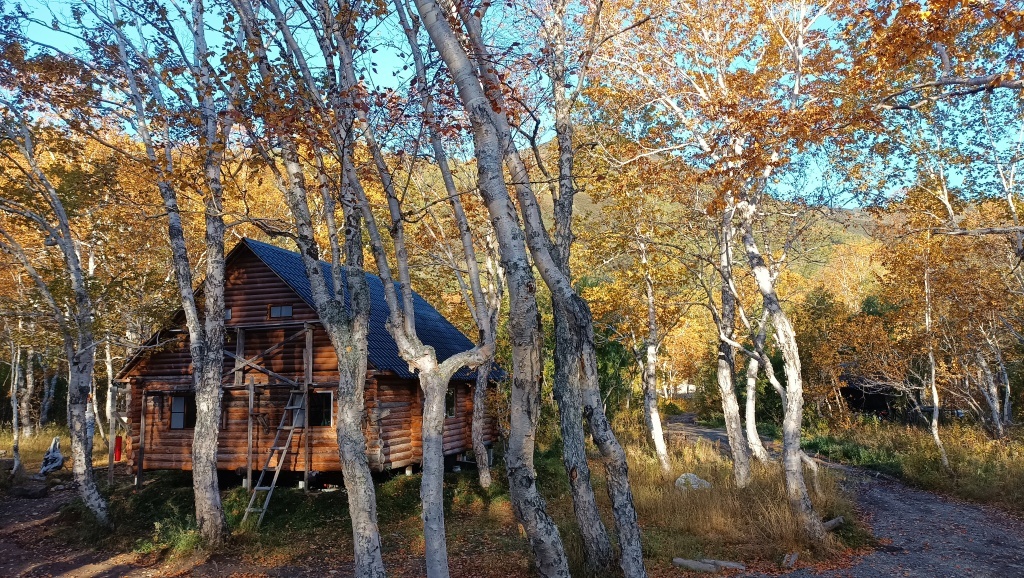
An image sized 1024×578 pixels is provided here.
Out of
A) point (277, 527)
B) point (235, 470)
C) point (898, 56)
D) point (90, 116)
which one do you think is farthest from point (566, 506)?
point (90, 116)

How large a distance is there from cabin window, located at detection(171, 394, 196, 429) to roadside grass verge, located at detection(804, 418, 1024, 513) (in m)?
21.6

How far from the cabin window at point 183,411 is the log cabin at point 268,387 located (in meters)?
0.03

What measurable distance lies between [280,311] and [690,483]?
1231 cm

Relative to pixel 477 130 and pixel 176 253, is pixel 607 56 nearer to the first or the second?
pixel 477 130

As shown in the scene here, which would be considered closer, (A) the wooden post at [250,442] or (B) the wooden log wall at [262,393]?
(A) the wooden post at [250,442]

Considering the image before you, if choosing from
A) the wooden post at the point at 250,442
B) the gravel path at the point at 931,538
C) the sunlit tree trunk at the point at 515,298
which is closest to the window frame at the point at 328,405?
the wooden post at the point at 250,442

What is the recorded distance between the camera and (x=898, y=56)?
23.1 feet

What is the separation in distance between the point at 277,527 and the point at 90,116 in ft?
31.3

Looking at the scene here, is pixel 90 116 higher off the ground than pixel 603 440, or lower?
higher

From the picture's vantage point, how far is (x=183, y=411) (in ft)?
59.9

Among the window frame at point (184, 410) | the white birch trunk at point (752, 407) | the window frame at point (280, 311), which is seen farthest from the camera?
the window frame at point (184, 410)

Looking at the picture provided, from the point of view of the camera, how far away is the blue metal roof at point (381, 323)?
16.4 meters

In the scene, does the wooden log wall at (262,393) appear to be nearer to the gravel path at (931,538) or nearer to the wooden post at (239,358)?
the wooden post at (239,358)

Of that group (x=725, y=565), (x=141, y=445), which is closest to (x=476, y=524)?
Answer: (x=725, y=565)
